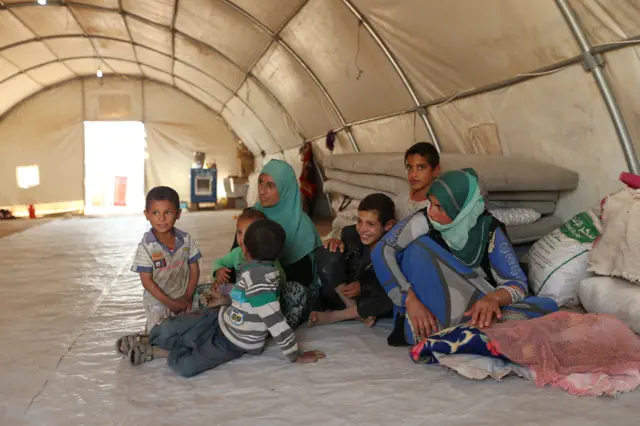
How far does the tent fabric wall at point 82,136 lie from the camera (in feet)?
38.2

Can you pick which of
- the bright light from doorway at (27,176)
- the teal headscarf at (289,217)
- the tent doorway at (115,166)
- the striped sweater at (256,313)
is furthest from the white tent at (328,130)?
the tent doorway at (115,166)

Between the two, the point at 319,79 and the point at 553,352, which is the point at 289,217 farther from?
the point at 319,79

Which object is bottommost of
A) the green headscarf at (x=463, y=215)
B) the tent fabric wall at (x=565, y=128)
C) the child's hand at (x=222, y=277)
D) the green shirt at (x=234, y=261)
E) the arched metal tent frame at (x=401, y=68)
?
the child's hand at (x=222, y=277)

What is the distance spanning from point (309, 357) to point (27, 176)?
1166 centimetres

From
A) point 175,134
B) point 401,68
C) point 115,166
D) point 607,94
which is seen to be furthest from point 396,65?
point 115,166

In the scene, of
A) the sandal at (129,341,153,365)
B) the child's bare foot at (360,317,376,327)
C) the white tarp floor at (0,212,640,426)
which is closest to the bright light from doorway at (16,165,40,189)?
the white tarp floor at (0,212,640,426)

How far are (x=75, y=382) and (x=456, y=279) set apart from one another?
1547 mm

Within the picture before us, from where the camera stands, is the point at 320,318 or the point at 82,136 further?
the point at 82,136

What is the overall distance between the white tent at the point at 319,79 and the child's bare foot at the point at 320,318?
163 cm

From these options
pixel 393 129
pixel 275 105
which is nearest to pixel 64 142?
pixel 275 105

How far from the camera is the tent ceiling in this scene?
2988 mm

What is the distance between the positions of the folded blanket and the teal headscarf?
992 millimetres

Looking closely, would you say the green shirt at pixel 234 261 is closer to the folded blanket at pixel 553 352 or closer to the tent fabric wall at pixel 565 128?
the folded blanket at pixel 553 352

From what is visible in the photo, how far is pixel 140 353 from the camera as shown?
6.91 feet
